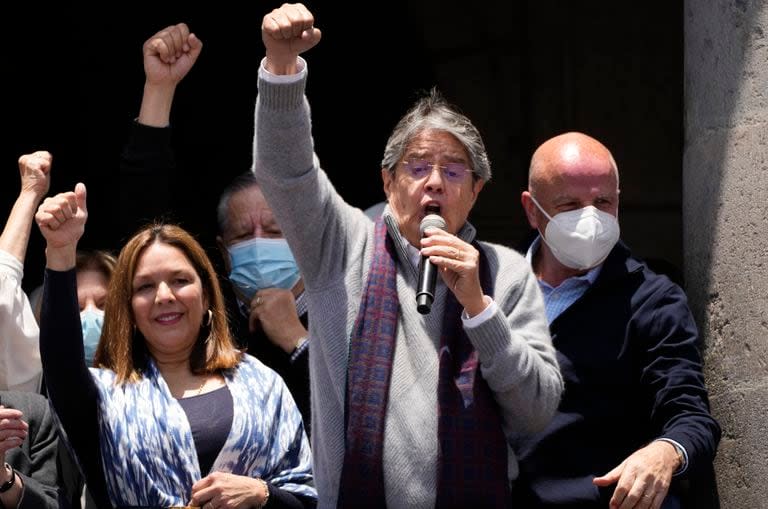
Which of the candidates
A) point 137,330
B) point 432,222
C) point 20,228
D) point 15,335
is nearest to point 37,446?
point 15,335

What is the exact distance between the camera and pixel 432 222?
4246 mm

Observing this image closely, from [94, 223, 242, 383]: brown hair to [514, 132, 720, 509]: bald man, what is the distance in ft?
3.18

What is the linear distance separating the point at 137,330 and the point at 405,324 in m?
0.87

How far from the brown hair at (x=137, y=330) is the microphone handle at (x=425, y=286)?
2.81 ft

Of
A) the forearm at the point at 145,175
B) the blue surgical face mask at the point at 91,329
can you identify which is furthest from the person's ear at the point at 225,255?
the blue surgical face mask at the point at 91,329

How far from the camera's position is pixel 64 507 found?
455 centimetres

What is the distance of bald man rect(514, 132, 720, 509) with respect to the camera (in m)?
4.49

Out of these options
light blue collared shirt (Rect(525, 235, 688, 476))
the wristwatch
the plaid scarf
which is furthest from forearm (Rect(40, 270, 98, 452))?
light blue collared shirt (Rect(525, 235, 688, 476))

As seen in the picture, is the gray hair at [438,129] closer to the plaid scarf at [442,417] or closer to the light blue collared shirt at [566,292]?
the plaid scarf at [442,417]

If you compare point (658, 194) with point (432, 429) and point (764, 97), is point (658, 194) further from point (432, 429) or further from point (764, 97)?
point (432, 429)

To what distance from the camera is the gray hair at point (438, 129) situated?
4.48 metres

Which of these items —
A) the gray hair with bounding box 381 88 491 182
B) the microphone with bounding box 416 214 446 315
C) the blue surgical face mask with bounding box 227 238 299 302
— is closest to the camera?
the microphone with bounding box 416 214 446 315

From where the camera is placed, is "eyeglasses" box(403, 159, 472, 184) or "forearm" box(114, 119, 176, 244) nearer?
"eyeglasses" box(403, 159, 472, 184)

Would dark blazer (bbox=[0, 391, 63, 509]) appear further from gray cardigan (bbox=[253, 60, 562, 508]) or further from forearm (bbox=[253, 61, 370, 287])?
forearm (bbox=[253, 61, 370, 287])
